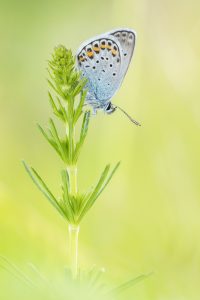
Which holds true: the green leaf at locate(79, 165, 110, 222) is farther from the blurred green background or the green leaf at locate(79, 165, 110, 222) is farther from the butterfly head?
the butterfly head

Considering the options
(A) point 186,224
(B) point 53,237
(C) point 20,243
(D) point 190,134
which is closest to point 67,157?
(C) point 20,243

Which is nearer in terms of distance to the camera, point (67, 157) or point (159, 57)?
point (67, 157)

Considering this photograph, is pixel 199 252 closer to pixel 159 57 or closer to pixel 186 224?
pixel 186 224

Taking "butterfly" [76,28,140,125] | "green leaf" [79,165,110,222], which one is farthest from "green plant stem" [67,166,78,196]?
"butterfly" [76,28,140,125]

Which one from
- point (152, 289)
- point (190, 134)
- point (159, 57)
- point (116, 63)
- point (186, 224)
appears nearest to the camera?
point (152, 289)

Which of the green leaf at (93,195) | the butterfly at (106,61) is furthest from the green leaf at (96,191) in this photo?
the butterfly at (106,61)

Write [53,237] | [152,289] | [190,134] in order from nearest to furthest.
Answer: [152,289]
[53,237]
[190,134]

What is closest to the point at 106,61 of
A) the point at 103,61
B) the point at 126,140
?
the point at 103,61

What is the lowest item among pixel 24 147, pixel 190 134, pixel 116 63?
pixel 24 147
